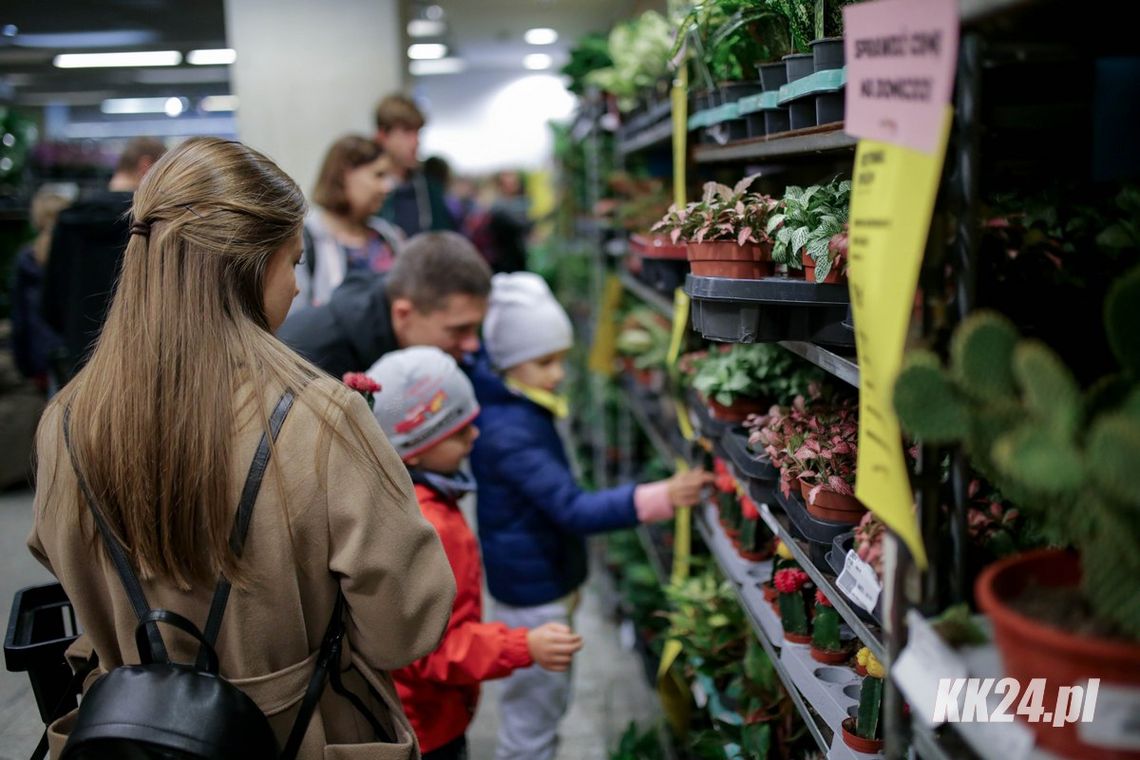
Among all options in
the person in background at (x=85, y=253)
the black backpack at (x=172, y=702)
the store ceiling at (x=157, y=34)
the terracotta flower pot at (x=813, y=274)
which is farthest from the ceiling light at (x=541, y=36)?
the black backpack at (x=172, y=702)

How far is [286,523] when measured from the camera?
1.36m

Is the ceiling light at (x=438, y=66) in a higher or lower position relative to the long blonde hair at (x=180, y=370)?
higher

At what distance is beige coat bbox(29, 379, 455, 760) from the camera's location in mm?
1358

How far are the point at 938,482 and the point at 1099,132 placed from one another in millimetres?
513

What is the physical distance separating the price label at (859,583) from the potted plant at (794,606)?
1.35ft

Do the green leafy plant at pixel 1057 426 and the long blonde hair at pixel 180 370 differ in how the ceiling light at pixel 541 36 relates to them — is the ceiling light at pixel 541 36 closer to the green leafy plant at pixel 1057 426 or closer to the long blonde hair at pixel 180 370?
the long blonde hair at pixel 180 370

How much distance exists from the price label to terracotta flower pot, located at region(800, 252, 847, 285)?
407 millimetres

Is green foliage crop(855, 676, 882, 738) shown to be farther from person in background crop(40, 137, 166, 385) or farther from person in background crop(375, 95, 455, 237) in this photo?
person in background crop(375, 95, 455, 237)

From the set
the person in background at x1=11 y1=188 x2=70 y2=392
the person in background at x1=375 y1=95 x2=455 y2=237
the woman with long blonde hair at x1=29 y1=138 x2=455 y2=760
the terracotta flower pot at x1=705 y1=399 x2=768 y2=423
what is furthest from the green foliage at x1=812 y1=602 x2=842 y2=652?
the person in background at x1=11 y1=188 x2=70 y2=392

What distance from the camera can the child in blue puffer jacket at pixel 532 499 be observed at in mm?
2602

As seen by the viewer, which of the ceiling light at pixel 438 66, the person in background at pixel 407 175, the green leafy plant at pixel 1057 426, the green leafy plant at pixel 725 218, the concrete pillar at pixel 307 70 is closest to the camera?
the green leafy plant at pixel 1057 426

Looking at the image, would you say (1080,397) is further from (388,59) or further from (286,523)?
(388,59)

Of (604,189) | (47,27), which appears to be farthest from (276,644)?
(47,27)

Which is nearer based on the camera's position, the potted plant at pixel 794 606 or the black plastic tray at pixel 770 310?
the black plastic tray at pixel 770 310
